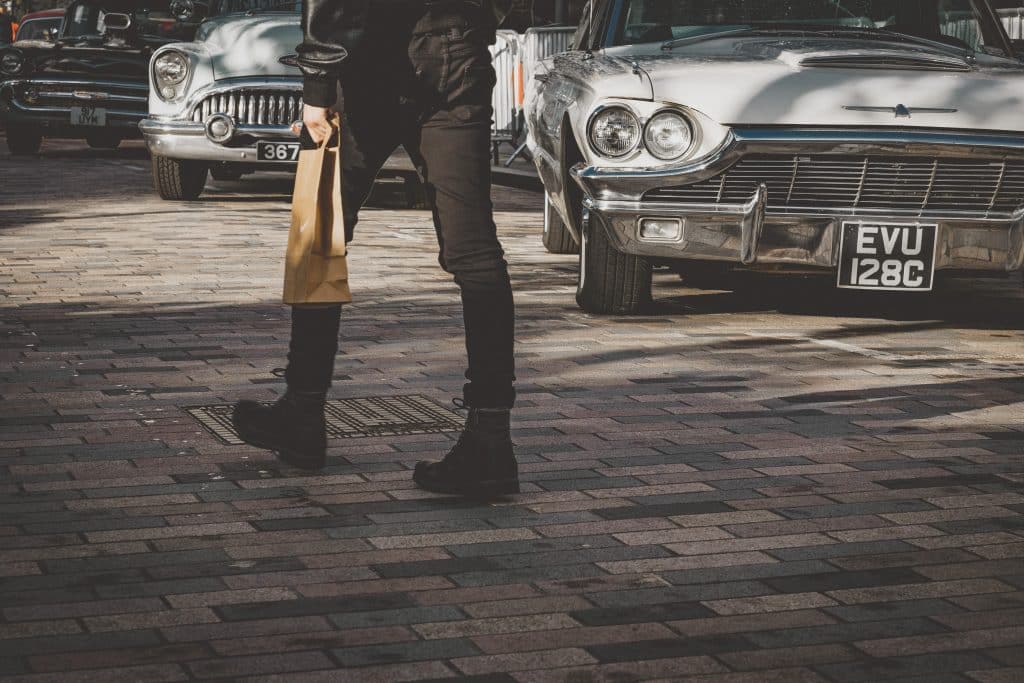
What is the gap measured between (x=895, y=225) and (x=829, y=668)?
4058mm

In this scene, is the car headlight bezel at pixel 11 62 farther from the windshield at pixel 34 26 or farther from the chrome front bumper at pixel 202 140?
the chrome front bumper at pixel 202 140

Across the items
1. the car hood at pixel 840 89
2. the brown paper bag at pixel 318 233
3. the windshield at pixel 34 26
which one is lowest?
the windshield at pixel 34 26

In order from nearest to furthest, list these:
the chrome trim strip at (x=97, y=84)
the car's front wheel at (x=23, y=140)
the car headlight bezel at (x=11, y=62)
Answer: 1. the chrome trim strip at (x=97, y=84)
2. the car headlight bezel at (x=11, y=62)
3. the car's front wheel at (x=23, y=140)

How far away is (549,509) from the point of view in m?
4.21

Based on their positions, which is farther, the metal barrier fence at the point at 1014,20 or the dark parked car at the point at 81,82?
the dark parked car at the point at 81,82

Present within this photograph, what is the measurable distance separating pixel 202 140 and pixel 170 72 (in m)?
0.68

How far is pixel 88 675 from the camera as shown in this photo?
297cm

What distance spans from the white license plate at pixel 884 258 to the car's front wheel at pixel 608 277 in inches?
39.8

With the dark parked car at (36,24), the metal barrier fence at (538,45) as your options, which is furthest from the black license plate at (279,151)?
the dark parked car at (36,24)

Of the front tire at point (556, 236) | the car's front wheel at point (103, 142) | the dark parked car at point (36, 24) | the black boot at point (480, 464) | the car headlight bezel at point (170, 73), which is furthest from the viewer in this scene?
the dark parked car at point (36, 24)

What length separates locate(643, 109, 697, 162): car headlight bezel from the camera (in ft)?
22.8

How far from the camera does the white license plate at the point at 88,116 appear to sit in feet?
63.9

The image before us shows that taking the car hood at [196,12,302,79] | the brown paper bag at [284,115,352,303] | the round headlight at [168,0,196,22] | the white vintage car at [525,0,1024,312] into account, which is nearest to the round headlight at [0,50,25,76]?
the round headlight at [168,0,196,22]

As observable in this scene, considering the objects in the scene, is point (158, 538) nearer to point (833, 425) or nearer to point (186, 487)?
point (186, 487)
